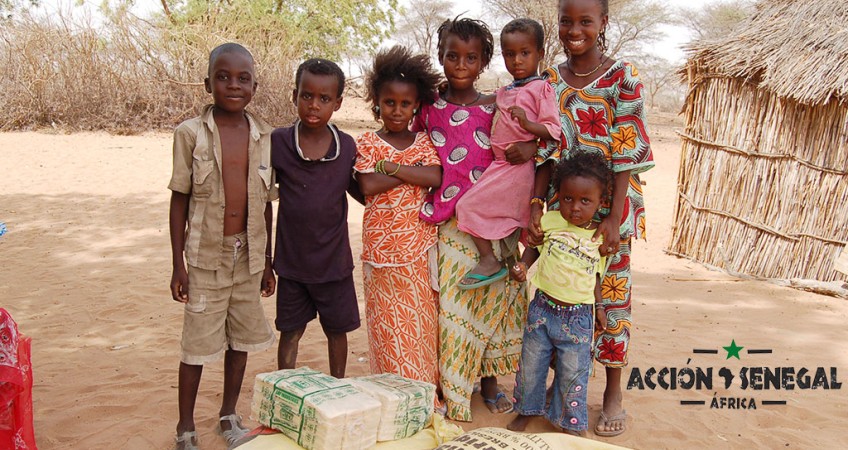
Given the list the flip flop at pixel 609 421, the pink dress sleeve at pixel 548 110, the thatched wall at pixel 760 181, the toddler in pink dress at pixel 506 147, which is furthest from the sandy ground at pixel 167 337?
Answer: the pink dress sleeve at pixel 548 110

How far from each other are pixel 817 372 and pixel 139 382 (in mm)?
3927

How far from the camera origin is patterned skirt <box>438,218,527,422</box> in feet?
9.17

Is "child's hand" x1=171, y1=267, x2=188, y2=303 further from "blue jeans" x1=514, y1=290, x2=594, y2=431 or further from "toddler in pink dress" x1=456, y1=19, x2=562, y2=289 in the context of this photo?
"blue jeans" x1=514, y1=290, x2=594, y2=431

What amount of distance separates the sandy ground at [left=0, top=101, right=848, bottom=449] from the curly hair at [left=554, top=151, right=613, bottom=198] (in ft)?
3.88

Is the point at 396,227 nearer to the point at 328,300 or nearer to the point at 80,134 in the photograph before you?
the point at 328,300

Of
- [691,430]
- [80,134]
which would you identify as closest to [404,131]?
[691,430]

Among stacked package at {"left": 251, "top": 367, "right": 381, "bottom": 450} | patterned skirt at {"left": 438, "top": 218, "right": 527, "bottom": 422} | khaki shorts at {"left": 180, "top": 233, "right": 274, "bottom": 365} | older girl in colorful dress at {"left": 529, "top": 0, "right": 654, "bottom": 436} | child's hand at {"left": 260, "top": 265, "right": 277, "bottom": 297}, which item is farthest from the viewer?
patterned skirt at {"left": 438, "top": 218, "right": 527, "bottom": 422}

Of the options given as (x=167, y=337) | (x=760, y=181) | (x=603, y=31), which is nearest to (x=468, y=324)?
(x=603, y=31)

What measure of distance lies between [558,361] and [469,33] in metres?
1.43

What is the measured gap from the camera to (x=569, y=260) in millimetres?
2604

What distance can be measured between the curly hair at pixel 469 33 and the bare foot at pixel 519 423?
1.55 m

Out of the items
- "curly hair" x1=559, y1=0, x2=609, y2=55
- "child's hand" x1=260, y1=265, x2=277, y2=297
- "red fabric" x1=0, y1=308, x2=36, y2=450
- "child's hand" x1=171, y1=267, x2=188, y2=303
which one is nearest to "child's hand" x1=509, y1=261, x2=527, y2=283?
"curly hair" x1=559, y1=0, x2=609, y2=55

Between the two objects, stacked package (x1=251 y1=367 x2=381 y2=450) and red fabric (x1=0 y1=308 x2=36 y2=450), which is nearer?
stacked package (x1=251 y1=367 x2=381 y2=450)

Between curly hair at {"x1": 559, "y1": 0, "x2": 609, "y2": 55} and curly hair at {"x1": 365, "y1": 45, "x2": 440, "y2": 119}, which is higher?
curly hair at {"x1": 559, "y1": 0, "x2": 609, "y2": 55}
